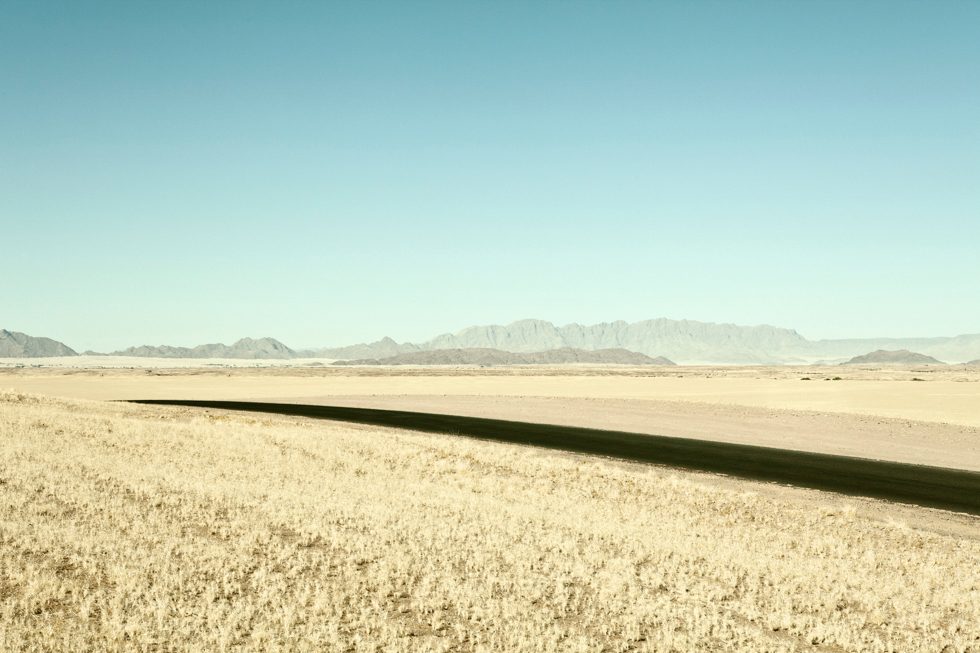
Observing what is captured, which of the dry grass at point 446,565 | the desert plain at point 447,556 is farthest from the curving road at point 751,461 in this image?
the dry grass at point 446,565

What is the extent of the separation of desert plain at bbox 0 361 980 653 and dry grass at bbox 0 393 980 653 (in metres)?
0.05

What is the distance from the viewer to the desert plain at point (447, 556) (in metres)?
10.2

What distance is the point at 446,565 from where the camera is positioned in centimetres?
1310

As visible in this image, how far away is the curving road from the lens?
77.5 feet

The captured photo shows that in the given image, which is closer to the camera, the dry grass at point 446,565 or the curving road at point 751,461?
the dry grass at point 446,565

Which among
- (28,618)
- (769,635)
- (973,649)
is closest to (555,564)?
(769,635)

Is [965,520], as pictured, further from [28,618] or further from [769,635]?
[28,618]

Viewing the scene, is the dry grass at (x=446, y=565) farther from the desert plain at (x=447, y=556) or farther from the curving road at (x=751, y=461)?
the curving road at (x=751, y=461)

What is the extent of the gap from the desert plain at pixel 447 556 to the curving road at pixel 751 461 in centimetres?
224

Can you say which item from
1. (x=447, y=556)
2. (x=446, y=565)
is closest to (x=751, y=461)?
(x=447, y=556)

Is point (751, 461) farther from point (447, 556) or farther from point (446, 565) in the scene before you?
point (446, 565)

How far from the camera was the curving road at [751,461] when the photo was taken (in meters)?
23.6

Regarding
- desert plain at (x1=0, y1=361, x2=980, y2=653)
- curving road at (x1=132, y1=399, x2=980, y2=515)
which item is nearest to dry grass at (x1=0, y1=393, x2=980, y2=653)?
desert plain at (x1=0, y1=361, x2=980, y2=653)

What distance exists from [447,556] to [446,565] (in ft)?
1.87
